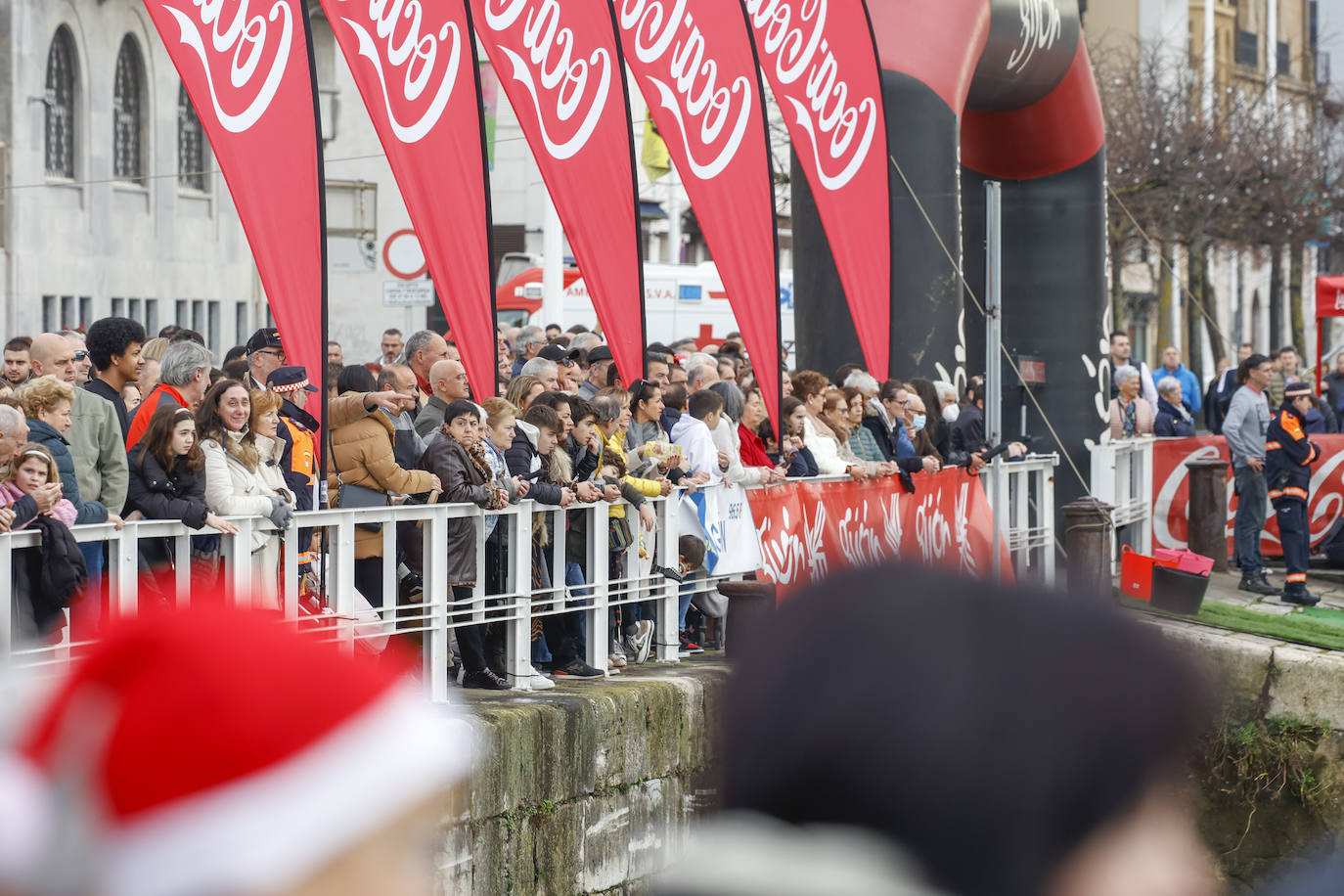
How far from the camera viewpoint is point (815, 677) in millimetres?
1133

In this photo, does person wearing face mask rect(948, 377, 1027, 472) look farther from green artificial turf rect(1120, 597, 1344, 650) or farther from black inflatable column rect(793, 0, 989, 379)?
green artificial turf rect(1120, 597, 1344, 650)

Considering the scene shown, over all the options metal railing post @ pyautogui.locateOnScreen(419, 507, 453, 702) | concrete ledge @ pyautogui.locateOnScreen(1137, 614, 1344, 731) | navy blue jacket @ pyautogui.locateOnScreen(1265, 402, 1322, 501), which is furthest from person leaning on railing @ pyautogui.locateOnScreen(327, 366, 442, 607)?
navy blue jacket @ pyautogui.locateOnScreen(1265, 402, 1322, 501)

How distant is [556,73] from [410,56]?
3.58ft

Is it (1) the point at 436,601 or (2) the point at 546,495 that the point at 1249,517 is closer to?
(2) the point at 546,495

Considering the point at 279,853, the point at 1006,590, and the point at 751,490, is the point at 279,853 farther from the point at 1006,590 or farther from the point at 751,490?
the point at 751,490

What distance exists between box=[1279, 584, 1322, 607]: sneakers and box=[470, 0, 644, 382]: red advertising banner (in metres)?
6.55

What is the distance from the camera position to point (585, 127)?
30.4 feet

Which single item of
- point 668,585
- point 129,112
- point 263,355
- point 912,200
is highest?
point 129,112

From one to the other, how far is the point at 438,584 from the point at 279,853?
261 inches

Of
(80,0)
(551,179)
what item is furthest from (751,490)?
(80,0)

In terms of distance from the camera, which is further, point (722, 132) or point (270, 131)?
point (722, 132)

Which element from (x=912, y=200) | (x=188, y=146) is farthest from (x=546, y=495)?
(x=188, y=146)

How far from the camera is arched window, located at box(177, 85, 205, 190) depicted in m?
27.8

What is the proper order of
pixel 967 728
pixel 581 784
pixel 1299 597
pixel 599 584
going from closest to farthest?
pixel 967 728 < pixel 581 784 < pixel 599 584 < pixel 1299 597
